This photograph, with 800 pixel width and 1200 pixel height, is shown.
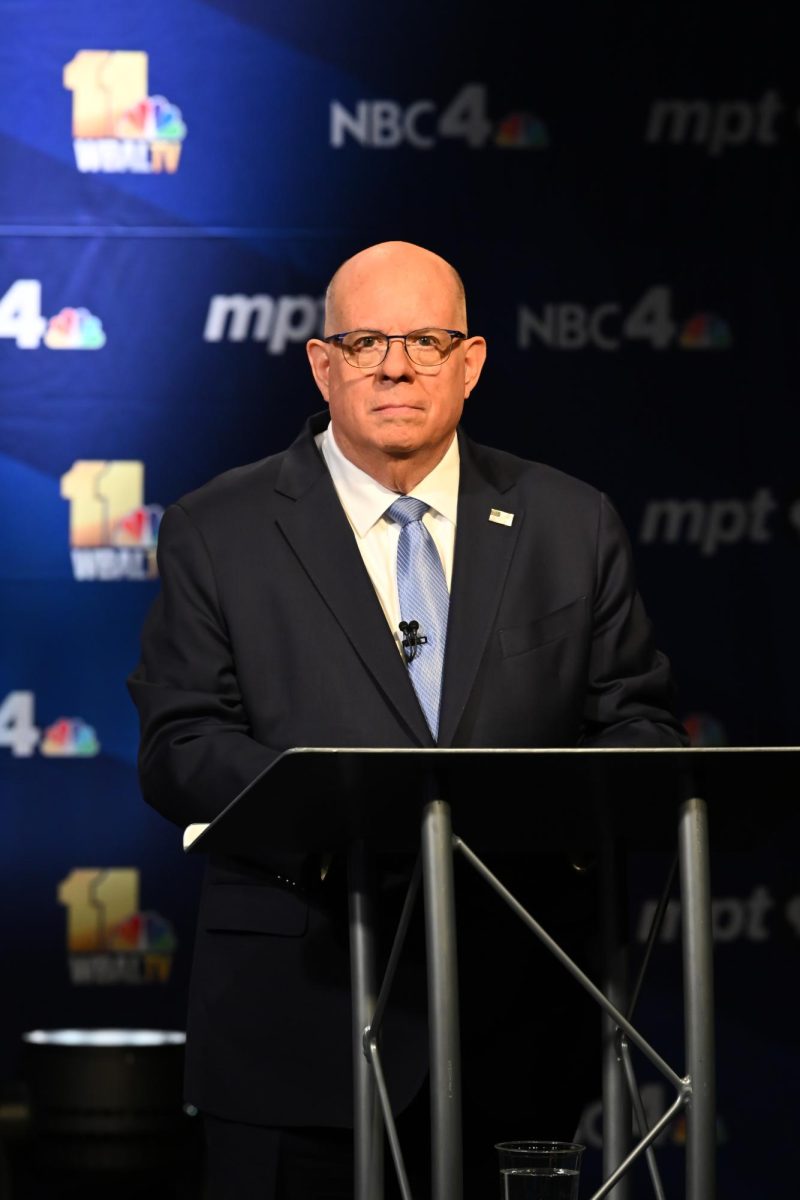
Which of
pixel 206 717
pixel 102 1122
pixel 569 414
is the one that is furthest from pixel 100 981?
pixel 206 717

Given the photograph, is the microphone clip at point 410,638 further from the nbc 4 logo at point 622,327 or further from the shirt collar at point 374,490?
the nbc 4 logo at point 622,327

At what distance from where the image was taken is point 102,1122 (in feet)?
12.0

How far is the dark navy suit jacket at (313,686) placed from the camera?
2.23 meters

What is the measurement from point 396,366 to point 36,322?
188 cm

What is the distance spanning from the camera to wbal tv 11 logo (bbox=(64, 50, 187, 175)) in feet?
13.5

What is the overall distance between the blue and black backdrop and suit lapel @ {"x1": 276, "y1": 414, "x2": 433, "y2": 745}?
64.8 inches

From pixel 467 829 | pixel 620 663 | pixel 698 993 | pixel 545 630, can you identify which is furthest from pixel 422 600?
pixel 698 993

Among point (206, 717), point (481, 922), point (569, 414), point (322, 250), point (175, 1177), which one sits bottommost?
point (175, 1177)

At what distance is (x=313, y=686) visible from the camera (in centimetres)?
233

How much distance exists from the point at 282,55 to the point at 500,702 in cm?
232

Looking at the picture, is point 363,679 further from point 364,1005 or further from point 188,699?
point 364,1005

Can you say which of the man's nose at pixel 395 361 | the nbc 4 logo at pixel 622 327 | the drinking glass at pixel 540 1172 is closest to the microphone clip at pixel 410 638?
the man's nose at pixel 395 361

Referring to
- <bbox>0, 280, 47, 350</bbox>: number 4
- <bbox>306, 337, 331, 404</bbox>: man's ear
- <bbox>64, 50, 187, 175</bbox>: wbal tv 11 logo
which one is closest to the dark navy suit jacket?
<bbox>306, 337, 331, 404</bbox>: man's ear

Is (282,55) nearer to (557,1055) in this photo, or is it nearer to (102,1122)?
(102,1122)
